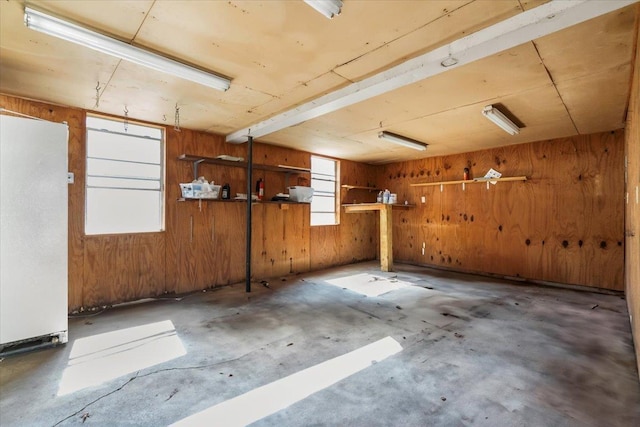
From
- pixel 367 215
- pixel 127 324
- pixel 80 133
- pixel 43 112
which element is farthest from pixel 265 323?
pixel 367 215

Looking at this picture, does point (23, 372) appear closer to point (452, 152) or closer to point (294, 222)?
point (294, 222)

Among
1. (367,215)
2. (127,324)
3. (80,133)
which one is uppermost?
(80,133)

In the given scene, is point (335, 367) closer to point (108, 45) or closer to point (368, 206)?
point (108, 45)

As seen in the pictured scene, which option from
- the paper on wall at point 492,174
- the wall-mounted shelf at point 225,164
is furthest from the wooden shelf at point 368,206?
the paper on wall at point 492,174

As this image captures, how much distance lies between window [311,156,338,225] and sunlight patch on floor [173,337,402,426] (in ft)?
12.5

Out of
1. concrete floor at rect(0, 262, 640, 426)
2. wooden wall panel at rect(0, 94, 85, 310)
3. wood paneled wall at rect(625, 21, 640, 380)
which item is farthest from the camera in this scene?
wooden wall panel at rect(0, 94, 85, 310)

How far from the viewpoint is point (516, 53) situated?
220 cm

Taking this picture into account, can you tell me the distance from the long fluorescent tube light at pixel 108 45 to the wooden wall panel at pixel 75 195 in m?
1.80

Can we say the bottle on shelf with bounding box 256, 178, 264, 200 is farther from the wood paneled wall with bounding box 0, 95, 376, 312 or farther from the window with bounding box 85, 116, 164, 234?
the window with bounding box 85, 116, 164, 234

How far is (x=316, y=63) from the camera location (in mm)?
2363

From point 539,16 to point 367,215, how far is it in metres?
5.55

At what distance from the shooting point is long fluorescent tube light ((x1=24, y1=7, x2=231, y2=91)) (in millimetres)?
1764

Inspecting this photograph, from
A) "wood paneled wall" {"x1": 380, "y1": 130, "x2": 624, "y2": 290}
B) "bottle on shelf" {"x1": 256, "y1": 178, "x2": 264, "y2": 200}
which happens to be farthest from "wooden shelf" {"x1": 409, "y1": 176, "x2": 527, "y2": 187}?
"bottle on shelf" {"x1": 256, "y1": 178, "x2": 264, "y2": 200}

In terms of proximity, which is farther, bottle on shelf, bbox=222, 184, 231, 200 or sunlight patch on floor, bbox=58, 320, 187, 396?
bottle on shelf, bbox=222, 184, 231, 200
